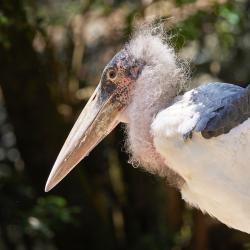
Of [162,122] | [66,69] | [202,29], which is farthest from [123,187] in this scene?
[162,122]

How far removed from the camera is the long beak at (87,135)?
225 centimetres

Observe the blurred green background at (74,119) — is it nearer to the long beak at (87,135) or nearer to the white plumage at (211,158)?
the long beak at (87,135)

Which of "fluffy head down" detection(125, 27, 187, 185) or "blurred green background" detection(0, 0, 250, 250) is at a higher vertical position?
"fluffy head down" detection(125, 27, 187, 185)

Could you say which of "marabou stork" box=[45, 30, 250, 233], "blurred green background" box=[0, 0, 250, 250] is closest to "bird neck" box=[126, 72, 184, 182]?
"marabou stork" box=[45, 30, 250, 233]

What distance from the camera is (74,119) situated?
4.08 metres

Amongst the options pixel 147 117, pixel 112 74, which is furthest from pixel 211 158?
pixel 112 74

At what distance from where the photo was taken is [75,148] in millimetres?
2258

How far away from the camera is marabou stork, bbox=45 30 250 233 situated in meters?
1.90

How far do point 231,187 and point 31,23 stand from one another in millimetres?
1853

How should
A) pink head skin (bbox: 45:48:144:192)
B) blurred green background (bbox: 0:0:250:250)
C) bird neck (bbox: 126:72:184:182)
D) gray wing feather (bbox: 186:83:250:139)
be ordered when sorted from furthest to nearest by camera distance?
blurred green background (bbox: 0:0:250:250) < pink head skin (bbox: 45:48:144:192) < bird neck (bbox: 126:72:184:182) < gray wing feather (bbox: 186:83:250:139)

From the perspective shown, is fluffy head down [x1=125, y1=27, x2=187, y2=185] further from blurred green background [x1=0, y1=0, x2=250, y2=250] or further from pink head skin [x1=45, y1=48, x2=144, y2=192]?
blurred green background [x1=0, y1=0, x2=250, y2=250]

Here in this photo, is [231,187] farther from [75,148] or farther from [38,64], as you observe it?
[38,64]

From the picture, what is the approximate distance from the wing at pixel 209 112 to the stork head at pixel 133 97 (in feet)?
0.27

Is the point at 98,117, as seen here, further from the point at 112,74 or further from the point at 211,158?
the point at 211,158
